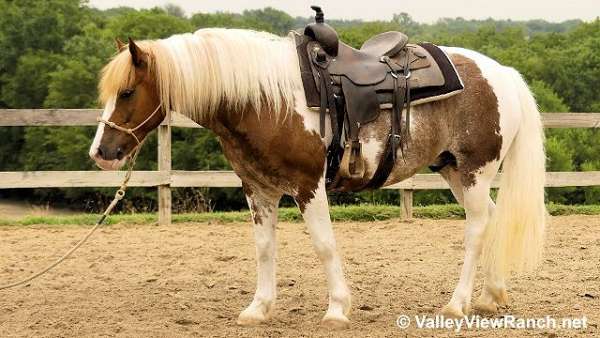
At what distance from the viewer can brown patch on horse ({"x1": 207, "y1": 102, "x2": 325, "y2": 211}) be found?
13.6 ft

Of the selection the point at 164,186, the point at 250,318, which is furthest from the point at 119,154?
the point at 164,186

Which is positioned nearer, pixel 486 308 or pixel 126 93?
pixel 126 93

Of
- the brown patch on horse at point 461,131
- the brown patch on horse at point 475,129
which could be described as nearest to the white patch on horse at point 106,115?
the brown patch on horse at point 461,131

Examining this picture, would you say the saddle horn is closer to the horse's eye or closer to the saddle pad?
the saddle pad

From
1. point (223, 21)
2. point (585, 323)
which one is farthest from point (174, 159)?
point (585, 323)

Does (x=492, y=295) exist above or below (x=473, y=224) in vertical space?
below

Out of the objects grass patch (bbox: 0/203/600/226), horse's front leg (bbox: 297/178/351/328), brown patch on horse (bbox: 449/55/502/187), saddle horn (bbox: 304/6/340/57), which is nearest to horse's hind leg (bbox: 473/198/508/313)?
brown patch on horse (bbox: 449/55/502/187)

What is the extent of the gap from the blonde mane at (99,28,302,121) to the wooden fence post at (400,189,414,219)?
4.99 m

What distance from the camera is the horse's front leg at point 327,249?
13.9ft

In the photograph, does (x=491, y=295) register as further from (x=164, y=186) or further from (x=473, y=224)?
(x=164, y=186)

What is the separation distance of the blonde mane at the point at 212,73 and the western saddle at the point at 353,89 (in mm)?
137

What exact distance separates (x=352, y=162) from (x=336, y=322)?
2.99ft

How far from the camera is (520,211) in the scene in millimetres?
4707

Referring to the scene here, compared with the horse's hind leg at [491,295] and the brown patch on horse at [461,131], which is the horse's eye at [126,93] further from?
the horse's hind leg at [491,295]
